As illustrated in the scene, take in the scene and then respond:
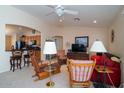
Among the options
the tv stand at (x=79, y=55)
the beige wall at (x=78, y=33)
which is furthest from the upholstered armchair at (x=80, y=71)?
the beige wall at (x=78, y=33)

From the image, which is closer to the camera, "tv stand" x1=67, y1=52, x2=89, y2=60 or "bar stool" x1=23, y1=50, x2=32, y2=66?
"bar stool" x1=23, y1=50, x2=32, y2=66

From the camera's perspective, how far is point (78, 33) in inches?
389

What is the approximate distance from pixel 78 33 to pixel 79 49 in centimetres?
126

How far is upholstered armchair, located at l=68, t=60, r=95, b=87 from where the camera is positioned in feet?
11.5

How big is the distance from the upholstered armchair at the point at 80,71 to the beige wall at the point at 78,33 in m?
5.74

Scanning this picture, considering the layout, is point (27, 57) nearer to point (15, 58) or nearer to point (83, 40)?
point (15, 58)

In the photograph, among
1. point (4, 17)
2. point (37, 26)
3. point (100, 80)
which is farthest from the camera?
point (37, 26)

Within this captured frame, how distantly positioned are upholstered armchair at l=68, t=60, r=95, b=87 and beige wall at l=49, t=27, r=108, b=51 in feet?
18.8

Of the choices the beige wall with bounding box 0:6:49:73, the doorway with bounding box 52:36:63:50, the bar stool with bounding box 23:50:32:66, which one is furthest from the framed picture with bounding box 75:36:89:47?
the bar stool with bounding box 23:50:32:66

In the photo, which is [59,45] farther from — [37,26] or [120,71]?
[120,71]

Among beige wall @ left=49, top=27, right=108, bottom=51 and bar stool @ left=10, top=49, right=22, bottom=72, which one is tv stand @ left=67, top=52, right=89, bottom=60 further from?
bar stool @ left=10, top=49, right=22, bottom=72
